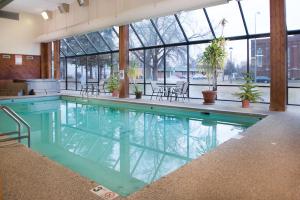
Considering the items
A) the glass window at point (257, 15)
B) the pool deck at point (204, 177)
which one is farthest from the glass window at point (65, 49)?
the pool deck at point (204, 177)

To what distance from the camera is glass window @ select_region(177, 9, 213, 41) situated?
30.1 ft

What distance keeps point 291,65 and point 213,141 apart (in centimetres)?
443

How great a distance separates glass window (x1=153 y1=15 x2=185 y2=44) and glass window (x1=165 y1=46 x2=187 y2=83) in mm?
362

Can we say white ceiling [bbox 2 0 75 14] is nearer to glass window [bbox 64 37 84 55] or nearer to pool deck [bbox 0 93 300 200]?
glass window [bbox 64 37 84 55]

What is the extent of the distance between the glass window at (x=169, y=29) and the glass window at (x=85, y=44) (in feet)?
15.1

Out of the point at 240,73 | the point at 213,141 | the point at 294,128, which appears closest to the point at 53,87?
the point at 240,73

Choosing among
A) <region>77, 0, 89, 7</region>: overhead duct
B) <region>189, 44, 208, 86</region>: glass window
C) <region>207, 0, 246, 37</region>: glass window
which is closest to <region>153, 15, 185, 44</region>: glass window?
<region>189, 44, 208, 86</region>: glass window

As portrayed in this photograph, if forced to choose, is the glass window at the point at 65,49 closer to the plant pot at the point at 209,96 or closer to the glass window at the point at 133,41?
the glass window at the point at 133,41

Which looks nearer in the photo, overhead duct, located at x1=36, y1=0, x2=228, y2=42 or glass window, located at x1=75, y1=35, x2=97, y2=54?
overhead duct, located at x1=36, y1=0, x2=228, y2=42

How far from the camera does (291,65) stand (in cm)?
785

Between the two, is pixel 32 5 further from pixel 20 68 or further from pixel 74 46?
pixel 20 68

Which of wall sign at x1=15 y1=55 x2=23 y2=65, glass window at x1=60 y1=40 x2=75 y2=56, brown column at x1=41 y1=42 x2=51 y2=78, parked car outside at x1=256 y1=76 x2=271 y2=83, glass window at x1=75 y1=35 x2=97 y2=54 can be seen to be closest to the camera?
parked car outside at x1=256 y1=76 x2=271 y2=83

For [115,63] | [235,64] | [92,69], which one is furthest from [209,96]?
[92,69]

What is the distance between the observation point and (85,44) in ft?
45.5
